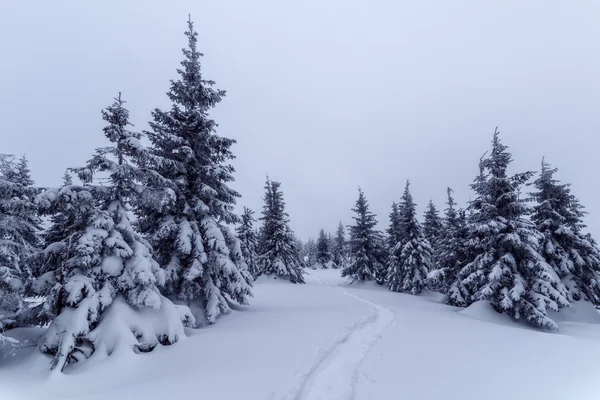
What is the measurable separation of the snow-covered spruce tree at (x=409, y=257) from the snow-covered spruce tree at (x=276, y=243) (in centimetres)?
1140

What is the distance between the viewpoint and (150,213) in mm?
13031

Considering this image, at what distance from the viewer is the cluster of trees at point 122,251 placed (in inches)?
324

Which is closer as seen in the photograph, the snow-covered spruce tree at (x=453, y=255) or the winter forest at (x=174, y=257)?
the winter forest at (x=174, y=257)

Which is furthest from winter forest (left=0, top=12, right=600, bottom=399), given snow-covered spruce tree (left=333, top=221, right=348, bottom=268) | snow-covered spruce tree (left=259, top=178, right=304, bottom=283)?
snow-covered spruce tree (left=333, top=221, right=348, bottom=268)

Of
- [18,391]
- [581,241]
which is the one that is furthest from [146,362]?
[581,241]

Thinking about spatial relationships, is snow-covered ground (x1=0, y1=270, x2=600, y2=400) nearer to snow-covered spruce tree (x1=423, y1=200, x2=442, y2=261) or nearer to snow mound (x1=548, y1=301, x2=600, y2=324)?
snow mound (x1=548, y1=301, x2=600, y2=324)

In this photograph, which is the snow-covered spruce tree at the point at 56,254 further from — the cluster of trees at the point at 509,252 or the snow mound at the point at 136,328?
the cluster of trees at the point at 509,252

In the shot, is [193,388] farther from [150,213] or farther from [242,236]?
[242,236]

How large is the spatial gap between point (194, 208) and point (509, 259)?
17835 mm

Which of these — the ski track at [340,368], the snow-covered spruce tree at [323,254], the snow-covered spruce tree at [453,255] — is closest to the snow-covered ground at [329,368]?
the ski track at [340,368]

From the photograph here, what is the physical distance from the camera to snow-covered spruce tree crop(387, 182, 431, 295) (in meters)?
30.3

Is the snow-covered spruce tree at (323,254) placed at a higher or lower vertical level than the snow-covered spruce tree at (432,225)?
lower

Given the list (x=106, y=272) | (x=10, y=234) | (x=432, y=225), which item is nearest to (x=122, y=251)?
(x=106, y=272)

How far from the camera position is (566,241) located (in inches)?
846
